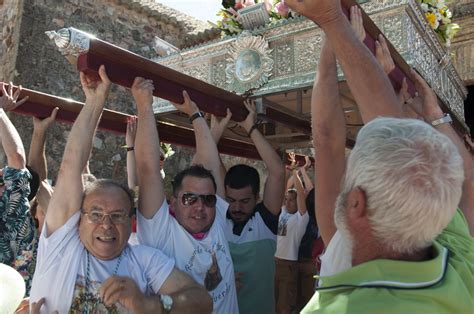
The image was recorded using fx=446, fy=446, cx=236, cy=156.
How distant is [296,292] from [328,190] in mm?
2816

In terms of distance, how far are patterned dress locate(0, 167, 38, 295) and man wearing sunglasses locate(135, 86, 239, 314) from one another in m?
0.80

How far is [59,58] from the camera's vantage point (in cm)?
713

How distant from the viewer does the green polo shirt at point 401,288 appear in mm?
938

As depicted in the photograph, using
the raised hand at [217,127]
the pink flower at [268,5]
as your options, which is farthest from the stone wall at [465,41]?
the raised hand at [217,127]

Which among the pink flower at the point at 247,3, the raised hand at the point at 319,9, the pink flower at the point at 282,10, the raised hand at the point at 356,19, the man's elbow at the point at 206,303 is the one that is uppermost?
the pink flower at the point at 247,3

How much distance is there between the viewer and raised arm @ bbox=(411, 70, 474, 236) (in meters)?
1.54

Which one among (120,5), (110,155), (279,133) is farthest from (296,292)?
(120,5)

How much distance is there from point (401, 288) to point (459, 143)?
0.97 metres

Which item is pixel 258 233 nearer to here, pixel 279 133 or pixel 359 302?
pixel 279 133

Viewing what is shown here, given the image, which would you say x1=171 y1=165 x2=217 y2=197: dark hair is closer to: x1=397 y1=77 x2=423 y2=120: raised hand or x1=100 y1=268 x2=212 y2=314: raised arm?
x1=100 y1=268 x2=212 y2=314: raised arm

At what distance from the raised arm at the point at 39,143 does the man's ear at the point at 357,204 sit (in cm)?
201

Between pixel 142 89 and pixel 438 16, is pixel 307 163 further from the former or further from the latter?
pixel 142 89

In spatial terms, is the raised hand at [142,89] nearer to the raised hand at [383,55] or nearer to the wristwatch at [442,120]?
the raised hand at [383,55]

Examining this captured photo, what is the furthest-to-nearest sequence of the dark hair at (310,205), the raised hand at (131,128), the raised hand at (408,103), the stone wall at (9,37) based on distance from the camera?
the stone wall at (9,37) < the dark hair at (310,205) < the raised hand at (131,128) < the raised hand at (408,103)
